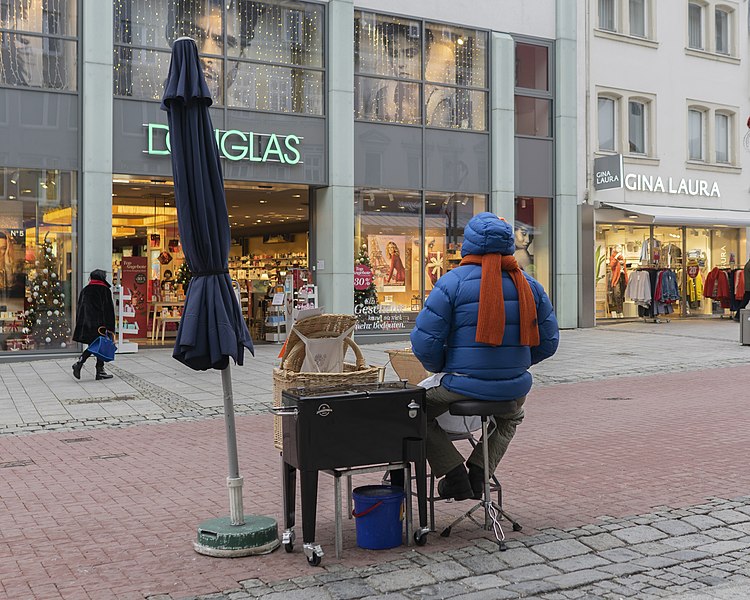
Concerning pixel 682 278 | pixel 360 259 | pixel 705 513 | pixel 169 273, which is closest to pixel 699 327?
pixel 682 278

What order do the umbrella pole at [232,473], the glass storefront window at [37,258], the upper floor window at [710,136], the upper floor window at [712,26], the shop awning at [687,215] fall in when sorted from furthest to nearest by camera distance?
the upper floor window at [712,26] → the upper floor window at [710,136] → the shop awning at [687,215] → the glass storefront window at [37,258] → the umbrella pole at [232,473]

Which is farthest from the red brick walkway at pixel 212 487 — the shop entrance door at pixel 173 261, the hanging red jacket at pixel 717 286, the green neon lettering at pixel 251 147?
the hanging red jacket at pixel 717 286

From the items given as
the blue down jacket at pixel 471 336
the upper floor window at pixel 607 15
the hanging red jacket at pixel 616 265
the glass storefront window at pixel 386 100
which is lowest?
the blue down jacket at pixel 471 336

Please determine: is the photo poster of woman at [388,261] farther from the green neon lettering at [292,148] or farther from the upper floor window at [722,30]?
the upper floor window at [722,30]

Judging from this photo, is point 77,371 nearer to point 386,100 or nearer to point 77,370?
point 77,370

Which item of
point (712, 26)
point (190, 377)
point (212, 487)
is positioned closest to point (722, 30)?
point (712, 26)

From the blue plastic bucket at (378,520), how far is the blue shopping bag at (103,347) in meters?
9.75

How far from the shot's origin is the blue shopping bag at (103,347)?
14.4 m

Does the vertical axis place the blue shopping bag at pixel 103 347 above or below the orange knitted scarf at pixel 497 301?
below

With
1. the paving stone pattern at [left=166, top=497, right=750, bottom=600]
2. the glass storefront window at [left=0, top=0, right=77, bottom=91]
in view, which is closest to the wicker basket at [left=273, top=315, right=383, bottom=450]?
the paving stone pattern at [left=166, top=497, right=750, bottom=600]

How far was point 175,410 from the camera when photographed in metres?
11.8

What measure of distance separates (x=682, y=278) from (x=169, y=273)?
50.7 feet

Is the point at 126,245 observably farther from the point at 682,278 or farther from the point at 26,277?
the point at 682,278

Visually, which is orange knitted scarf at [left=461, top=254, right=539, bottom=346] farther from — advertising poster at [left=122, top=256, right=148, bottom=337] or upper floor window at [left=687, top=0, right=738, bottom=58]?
upper floor window at [left=687, top=0, right=738, bottom=58]
